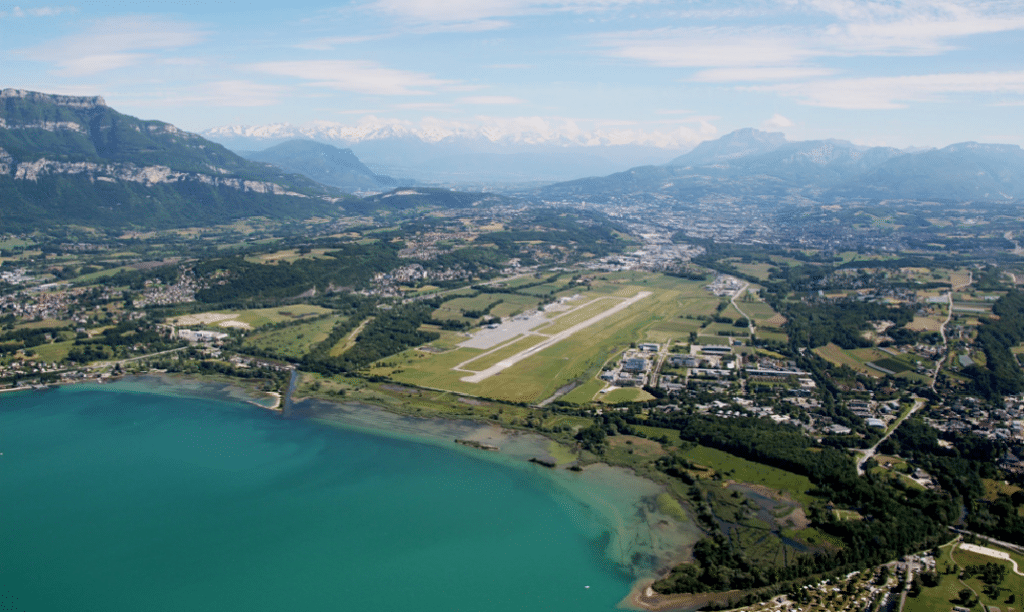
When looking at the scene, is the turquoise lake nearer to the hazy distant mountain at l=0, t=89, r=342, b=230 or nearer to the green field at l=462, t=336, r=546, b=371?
the green field at l=462, t=336, r=546, b=371

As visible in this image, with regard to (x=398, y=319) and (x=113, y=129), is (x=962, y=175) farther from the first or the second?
(x=113, y=129)

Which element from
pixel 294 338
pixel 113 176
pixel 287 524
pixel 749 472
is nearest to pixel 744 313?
pixel 749 472

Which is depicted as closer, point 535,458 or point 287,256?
point 535,458

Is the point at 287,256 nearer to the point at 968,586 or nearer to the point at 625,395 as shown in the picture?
the point at 625,395

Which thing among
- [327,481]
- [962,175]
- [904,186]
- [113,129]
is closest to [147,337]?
[327,481]

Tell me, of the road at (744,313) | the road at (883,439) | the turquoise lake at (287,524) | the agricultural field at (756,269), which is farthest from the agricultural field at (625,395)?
the agricultural field at (756,269)

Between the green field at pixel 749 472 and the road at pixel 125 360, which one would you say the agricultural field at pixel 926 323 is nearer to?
the green field at pixel 749 472
